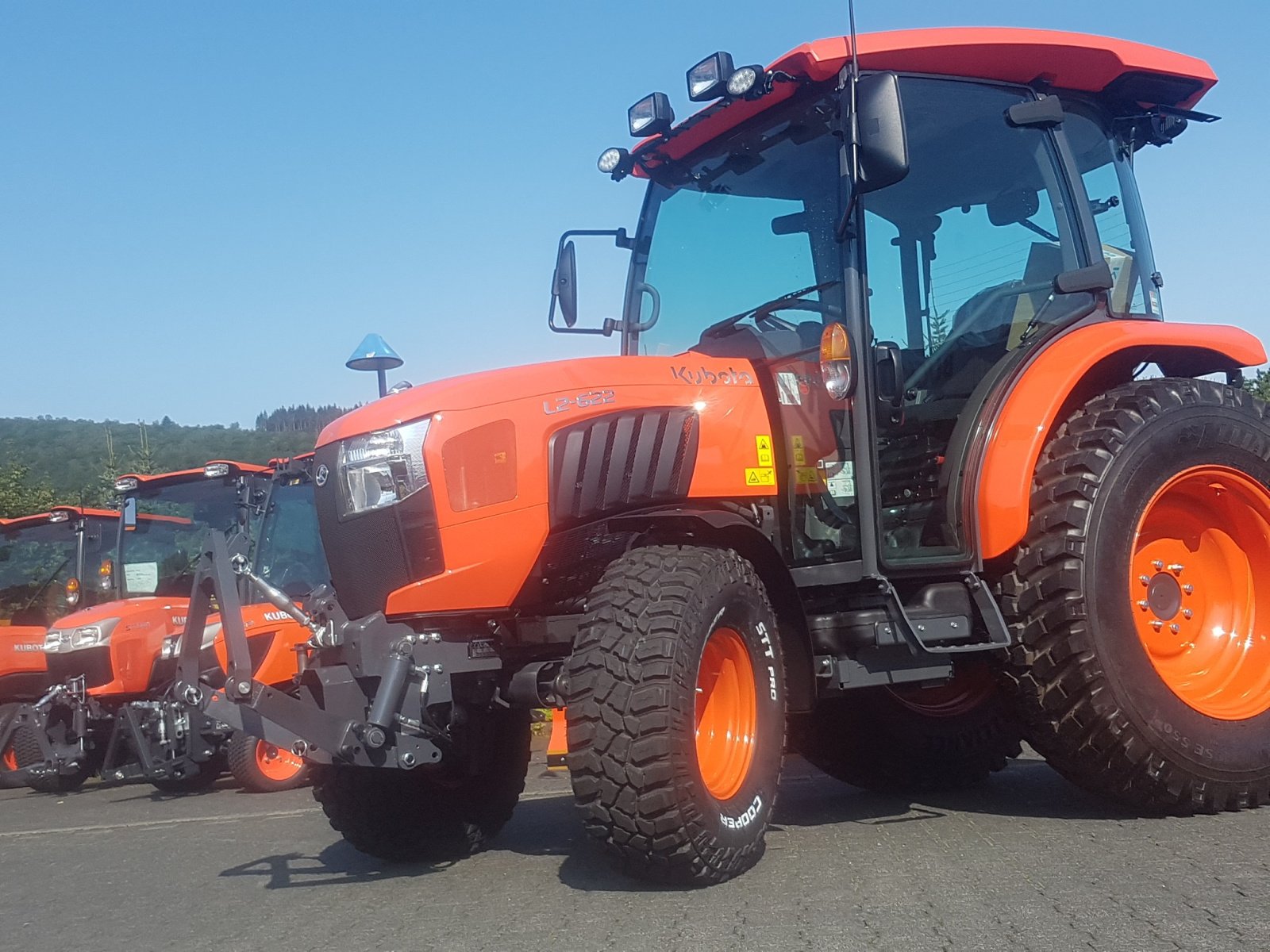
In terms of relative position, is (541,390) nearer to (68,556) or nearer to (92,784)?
(92,784)

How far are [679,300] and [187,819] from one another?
4.13 metres

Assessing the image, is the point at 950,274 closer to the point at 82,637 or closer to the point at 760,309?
the point at 760,309

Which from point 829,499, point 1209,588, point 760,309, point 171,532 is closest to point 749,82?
point 760,309

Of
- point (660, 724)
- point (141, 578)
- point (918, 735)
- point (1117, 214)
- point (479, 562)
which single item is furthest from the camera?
point (141, 578)

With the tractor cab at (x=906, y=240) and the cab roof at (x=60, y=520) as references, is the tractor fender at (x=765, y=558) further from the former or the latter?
the cab roof at (x=60, y=520)

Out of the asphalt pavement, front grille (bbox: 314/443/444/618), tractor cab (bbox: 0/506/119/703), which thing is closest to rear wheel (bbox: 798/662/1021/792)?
the asphalt pavement

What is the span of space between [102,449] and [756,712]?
173ft

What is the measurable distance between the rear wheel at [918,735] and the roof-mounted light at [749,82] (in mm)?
2604

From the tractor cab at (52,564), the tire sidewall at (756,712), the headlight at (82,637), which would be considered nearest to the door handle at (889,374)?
the tire sidewall at (756,712)

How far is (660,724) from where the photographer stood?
3578 mm

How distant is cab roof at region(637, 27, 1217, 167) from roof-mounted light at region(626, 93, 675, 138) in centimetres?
9

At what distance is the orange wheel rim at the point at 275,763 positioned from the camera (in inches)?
333

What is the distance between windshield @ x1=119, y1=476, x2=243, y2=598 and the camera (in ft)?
32.8

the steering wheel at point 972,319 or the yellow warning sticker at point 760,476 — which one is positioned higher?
the steering wheel at point 972,319
